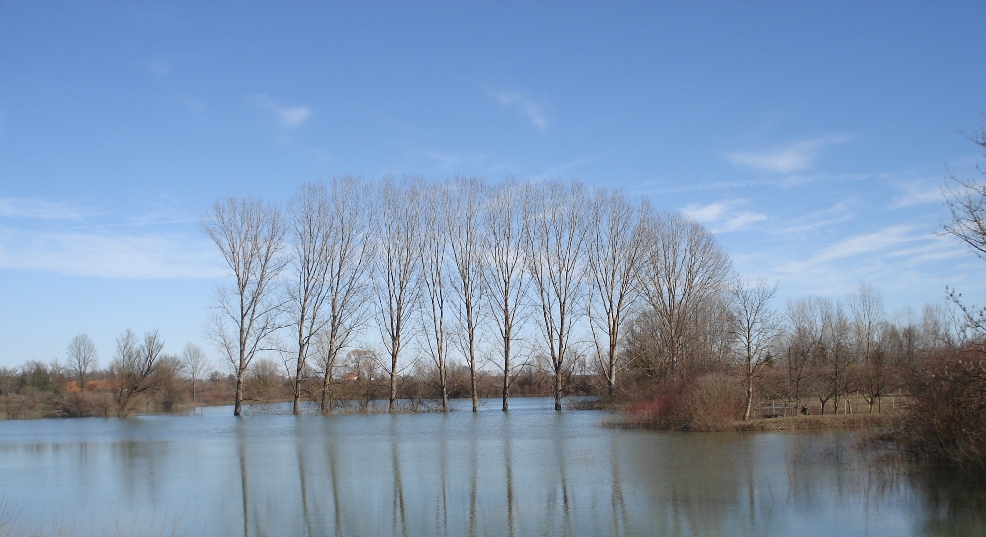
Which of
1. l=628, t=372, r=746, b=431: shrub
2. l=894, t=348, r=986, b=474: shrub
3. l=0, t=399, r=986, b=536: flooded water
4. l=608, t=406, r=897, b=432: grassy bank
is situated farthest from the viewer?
l=628, t=372, r=746, b=431: shrub

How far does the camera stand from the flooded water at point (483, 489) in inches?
416

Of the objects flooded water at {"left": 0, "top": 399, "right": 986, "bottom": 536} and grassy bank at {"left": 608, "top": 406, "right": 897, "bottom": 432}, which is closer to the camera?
flooded water at {"left": 0, "top": 399, "right": 986, "bottom": 536}

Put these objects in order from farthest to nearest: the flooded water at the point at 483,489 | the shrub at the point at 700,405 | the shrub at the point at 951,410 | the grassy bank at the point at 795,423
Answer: the shrub at the point at 700,405, the grassy bank at the point at 795,423, the shrub at the point at 951,410, the flooded water at the point at 483,489

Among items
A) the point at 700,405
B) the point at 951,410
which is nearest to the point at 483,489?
the point at 951,410

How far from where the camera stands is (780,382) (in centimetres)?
3006

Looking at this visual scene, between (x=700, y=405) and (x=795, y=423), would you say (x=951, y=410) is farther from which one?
(x=700, y=405)

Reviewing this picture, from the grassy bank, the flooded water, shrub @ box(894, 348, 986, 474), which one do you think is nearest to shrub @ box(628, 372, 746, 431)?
the grassy bank

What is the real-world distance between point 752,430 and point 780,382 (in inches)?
264

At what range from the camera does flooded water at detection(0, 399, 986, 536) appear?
1057 cm

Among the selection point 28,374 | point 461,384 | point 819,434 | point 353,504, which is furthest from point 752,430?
point 28,374

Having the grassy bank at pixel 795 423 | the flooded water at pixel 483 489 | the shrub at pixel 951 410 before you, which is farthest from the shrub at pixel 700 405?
the shrub at pixel 951 410

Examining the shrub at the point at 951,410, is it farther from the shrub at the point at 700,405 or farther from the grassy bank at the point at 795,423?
the shrub at the point at 700,405

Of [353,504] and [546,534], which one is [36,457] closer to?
[353,504]

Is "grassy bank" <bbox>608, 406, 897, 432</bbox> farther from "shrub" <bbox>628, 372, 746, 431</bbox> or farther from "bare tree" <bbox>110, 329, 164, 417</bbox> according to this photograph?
"bare tree" <bbox>110, 329, 164, 417</bbox>
